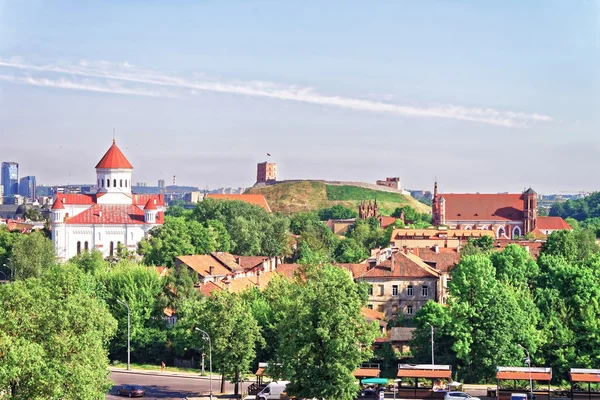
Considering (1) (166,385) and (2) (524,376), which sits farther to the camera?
(1) (166,385)

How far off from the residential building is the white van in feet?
234

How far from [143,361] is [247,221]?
7350 cm

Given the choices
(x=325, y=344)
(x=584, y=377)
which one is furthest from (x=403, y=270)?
(x=325, y=344)

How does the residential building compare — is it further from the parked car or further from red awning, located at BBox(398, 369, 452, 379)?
the parked car

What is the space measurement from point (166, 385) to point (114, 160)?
9082 cm

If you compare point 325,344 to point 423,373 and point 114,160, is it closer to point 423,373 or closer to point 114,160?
point 423,373

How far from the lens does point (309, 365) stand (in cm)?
5600

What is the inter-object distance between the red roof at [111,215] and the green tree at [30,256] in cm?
1588

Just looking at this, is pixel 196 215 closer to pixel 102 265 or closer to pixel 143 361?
pixel 102 265

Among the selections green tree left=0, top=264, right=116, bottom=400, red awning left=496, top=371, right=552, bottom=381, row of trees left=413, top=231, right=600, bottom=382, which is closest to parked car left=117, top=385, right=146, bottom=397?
green tree left=0, top=264, right=116, bottom=400

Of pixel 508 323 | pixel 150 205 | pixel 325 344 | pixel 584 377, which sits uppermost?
pixel 150 205

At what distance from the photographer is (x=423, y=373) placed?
2559 inches

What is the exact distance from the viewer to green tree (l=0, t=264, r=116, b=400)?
45.7 metres

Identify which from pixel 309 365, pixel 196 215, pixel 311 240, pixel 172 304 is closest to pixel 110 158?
pixel 196 215
